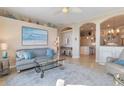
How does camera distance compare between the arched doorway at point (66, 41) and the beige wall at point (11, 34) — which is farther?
→ the arched doorway at point (66, 41)

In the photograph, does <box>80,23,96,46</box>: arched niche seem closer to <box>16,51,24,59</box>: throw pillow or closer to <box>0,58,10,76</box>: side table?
<box>16,51,24,59</box>: throw pillow

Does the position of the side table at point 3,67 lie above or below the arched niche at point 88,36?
below

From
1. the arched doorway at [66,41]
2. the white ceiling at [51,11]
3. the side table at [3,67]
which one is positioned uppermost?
the white ceiling at [51,11]

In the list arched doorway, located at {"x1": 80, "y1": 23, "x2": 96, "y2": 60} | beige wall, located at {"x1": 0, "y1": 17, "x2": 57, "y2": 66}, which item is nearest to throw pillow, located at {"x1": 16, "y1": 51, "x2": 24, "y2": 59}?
beige wall, located at {"x1": 0, "y1": 17, "x2": 57, "y2": 66}

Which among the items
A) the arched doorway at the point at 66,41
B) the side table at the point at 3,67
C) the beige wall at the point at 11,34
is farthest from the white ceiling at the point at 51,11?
the arched doorway at the point at 66,41

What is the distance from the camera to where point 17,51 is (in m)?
4.40

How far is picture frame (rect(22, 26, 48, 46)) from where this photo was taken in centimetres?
500

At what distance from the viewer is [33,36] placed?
5.40m

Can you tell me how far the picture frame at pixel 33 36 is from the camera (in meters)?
5.00

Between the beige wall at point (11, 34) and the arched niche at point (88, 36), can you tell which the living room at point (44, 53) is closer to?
the beige wall at point (11, 34)

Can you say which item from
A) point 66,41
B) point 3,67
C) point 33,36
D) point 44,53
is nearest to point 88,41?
point 66,41

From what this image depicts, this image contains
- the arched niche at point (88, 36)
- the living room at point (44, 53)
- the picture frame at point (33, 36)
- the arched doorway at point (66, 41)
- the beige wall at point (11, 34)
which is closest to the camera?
the living room at point (44, 53)

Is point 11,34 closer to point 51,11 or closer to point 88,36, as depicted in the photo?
point 51,11
